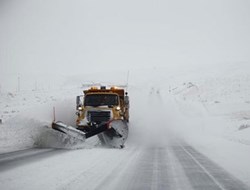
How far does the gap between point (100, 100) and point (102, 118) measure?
1198 millimetres

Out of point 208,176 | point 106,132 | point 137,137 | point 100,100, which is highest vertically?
point 100,100

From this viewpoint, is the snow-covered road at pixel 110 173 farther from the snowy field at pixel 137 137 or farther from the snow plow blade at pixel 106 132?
the snow plow blade at pixel 106 132

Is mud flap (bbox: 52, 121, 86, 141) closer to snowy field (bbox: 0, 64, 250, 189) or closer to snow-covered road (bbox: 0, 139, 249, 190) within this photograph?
snowy field (bbox: 0, 64, 250, 189)

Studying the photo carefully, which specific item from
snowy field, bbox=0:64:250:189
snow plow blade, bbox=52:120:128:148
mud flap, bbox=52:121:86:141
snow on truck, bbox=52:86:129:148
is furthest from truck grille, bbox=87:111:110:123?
mud flap, bbox=52:121:86:141

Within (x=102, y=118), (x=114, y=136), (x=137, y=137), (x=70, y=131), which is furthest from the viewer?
(x=137, y=137)

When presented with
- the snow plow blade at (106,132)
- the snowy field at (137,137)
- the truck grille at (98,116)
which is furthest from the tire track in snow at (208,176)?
the truck grille at (98,116)

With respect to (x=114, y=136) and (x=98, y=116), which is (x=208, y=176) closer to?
(x=114, y=136)

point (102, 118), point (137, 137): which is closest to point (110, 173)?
point (102, 118)

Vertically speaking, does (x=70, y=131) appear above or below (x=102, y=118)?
below

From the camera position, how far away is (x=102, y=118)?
17406mm

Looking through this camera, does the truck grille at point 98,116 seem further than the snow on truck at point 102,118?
Yes

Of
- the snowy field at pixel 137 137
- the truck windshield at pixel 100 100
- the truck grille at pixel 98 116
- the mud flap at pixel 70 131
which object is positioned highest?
the truck windshield at pixel 100 100

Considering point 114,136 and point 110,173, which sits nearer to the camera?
point 110,173

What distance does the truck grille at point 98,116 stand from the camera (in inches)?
683
